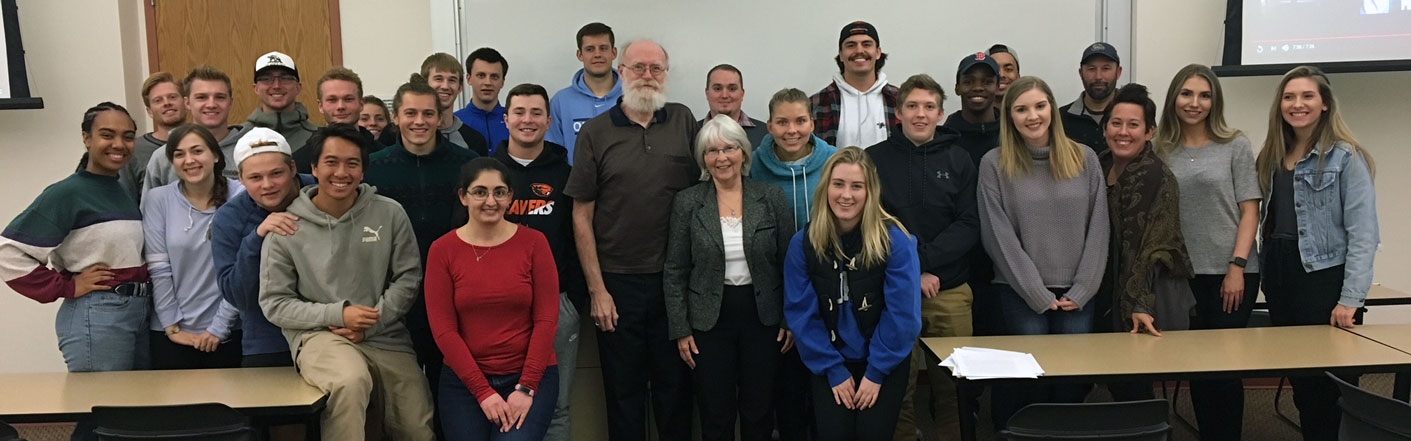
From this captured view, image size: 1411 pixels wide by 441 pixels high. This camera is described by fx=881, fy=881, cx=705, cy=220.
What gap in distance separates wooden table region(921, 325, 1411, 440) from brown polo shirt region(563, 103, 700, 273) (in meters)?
1.00

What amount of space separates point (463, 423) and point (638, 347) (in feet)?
2.21

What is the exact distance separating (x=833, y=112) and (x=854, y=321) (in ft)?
4.08

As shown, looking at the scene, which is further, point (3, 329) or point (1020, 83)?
point (3, 329)

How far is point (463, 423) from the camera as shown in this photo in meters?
2.73

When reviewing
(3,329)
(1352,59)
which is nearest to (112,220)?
(3,329)

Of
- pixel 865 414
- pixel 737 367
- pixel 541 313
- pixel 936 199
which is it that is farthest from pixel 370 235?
pixel 936 199

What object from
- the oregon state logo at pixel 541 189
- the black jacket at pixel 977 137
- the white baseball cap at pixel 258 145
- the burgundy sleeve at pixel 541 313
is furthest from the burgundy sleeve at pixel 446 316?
the black jacket at pixel 977 137

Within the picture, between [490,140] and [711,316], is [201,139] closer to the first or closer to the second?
[490,140]

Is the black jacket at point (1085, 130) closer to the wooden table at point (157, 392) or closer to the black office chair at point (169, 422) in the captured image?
the wooden table at point (157, 392)

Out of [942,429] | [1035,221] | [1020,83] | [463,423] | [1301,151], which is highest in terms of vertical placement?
[1020,83]

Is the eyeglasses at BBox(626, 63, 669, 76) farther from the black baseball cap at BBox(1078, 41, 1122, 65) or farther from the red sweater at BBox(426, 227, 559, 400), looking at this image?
the black baseball cap at BBox(1078, 41, 1122, 65)

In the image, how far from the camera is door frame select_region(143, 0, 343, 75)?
4738 mm

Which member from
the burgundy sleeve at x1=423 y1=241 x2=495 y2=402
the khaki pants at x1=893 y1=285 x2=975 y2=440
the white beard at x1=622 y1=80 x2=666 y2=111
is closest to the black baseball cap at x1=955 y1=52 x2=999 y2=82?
the khaki pants at x1=893 y1=285 x2=975 y2=440

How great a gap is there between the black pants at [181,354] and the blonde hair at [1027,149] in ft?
8.97
